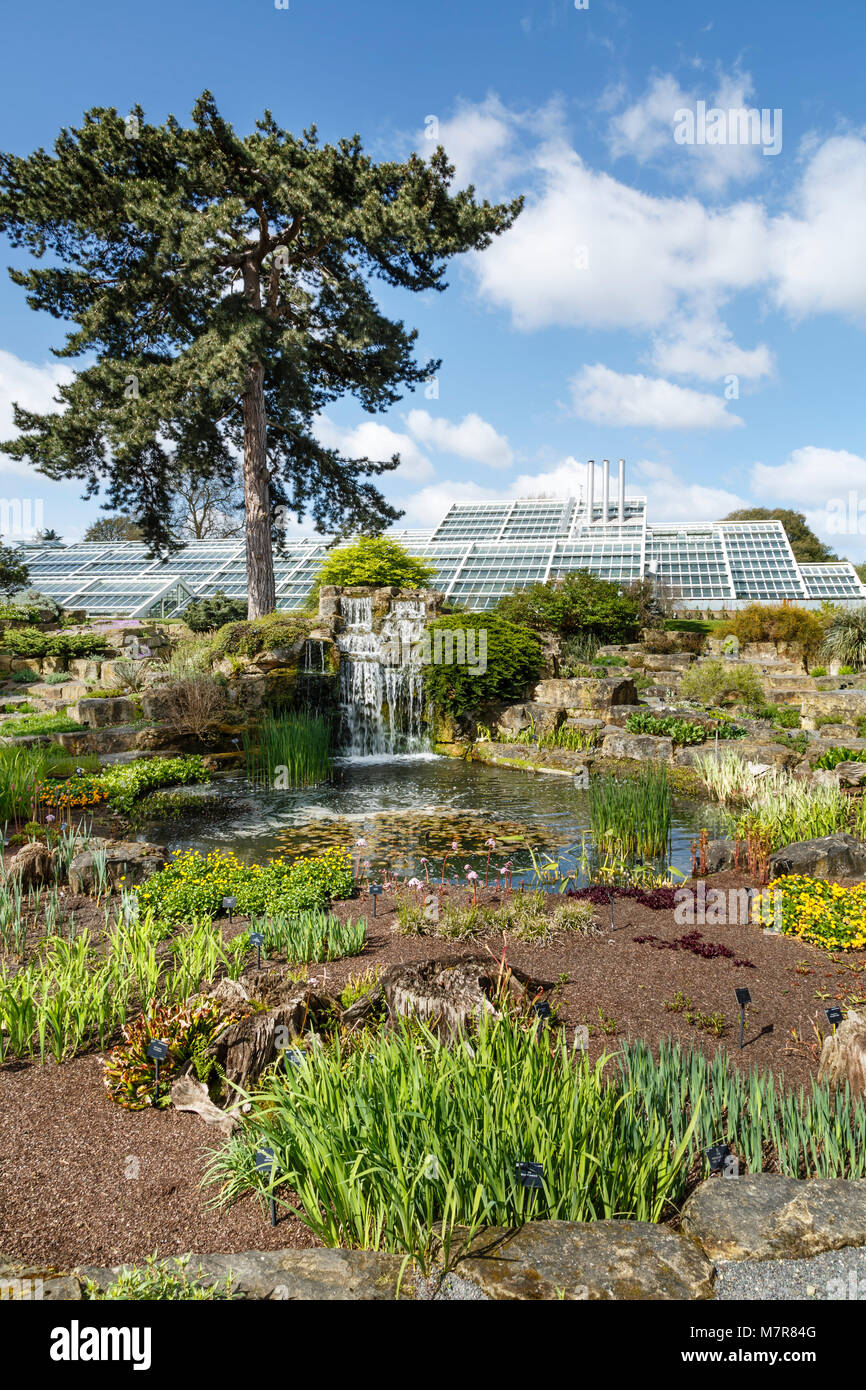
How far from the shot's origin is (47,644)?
56.0 ft

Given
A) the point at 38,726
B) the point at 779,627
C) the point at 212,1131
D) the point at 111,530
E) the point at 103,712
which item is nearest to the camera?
the point at 212,1131

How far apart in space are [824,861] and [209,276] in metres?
15.1

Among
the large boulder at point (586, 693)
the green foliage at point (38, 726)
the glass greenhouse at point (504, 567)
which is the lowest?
the green foliage at point (38, 726)

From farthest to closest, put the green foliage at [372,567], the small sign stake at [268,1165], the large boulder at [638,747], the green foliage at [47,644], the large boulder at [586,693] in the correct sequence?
the green foliage at [372,567]
the green foliage at [47,644]
the large boulder at [586,693]
the large boulder at [638,747]
the small sign stake at [268,1165]

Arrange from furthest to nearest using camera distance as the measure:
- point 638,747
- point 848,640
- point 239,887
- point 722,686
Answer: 1. point 848,640
2. point 722,686
3. point 638,747
4. point 239,887

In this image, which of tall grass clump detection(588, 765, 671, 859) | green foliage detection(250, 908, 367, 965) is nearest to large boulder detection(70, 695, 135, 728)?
tall grass clump detection(588, 765, 671, 859)

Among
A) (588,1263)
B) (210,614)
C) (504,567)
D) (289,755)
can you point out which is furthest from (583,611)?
(588,1263)

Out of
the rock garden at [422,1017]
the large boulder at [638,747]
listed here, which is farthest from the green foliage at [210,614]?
the large boulder at [638,747]

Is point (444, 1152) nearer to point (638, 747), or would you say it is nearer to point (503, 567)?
point (638, 747)

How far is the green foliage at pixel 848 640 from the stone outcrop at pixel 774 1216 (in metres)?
18.3

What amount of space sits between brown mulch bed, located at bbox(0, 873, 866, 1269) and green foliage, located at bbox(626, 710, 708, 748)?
23.1 feet

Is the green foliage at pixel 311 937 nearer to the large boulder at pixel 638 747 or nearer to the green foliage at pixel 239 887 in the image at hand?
the green foliage at pixel 239 887

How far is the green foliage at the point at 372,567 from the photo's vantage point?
20500 millimetres
